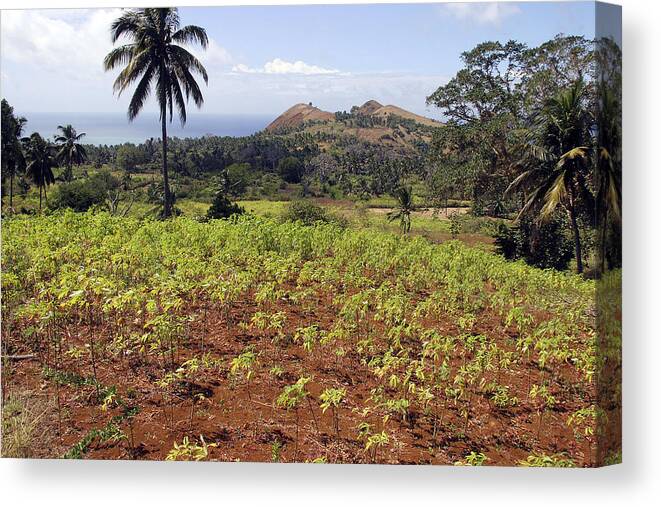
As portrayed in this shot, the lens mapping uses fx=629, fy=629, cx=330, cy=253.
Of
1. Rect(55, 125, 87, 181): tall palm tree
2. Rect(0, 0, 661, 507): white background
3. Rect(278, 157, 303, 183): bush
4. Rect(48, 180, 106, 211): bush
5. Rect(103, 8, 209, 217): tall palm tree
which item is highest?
Rect(103, 8, 209, 217): tall palm tree

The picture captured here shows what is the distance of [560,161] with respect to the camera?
4.96 meters

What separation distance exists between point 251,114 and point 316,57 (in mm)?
771

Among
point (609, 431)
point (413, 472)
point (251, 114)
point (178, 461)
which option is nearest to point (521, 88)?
point (251, 114)

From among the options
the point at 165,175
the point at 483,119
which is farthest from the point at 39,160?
the point at 483,119

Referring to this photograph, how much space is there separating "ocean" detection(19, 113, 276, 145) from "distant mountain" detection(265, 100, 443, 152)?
21 centimetres

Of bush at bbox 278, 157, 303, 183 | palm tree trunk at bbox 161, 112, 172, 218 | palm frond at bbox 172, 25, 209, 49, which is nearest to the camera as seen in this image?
palm frond at bbox 172, 25, 209, 49

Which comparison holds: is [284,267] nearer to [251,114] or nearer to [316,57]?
[251,114]

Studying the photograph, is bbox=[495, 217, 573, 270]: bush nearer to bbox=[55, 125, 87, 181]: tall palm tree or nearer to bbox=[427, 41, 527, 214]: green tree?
bbox=[427, 41, 527, 214]: green tree

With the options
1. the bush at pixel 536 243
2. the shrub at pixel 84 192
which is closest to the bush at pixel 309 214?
the bush at pixel 536 243

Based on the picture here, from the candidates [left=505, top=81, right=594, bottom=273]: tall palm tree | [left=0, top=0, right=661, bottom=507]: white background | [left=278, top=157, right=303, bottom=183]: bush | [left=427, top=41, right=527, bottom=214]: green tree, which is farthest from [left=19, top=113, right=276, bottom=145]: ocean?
[left=0, top=0, right=661, bottom=507]: white background

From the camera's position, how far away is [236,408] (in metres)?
5.00

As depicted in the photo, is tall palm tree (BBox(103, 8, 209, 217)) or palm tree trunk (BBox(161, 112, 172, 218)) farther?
palm tree trunk (BBox(161, 112, 172, 218))

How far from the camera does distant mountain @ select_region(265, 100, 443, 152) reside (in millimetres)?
5395

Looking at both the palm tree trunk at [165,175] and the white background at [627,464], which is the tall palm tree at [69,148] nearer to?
the palm tree trunk at [165,175]
